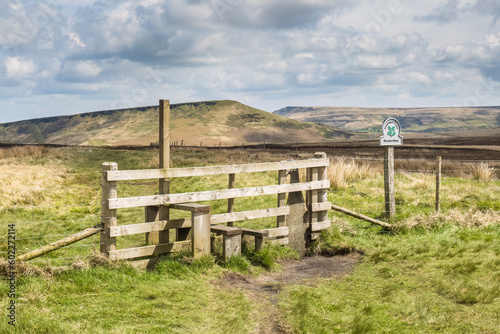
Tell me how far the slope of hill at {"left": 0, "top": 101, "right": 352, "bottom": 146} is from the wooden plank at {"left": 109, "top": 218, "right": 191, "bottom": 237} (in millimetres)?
108772

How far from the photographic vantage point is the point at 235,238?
9.07m

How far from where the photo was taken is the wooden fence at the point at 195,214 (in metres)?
8.20

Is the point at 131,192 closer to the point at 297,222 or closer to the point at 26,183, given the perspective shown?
the point at 26,183

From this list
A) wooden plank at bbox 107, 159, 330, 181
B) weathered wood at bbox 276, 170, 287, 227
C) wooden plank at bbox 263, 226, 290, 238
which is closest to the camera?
wooden plank at bbox 107, 159, 330, 181

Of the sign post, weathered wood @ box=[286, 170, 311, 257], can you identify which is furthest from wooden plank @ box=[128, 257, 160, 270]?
the sign post

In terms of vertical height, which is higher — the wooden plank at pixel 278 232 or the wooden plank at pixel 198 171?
the wooden plank at pixel 198 171

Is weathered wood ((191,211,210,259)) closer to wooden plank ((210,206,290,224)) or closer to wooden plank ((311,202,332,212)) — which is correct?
wooden plank ((210,206,290,224))

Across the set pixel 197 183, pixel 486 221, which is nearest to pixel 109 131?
pixel 197 183

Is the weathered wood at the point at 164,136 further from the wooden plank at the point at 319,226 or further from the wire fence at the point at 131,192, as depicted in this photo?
the wooden plank at the point at 319,226

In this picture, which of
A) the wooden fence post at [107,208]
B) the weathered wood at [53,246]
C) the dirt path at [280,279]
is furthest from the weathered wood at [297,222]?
the weathered wood at [53,246]

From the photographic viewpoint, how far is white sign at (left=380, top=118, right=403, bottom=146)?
13055 millimetres

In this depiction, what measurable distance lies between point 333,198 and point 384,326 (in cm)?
1018

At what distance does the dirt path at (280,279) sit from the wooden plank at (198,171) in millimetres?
1975

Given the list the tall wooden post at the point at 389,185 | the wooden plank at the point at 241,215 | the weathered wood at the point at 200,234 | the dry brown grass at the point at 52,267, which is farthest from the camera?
the tall wooden post at the point at 389,185
